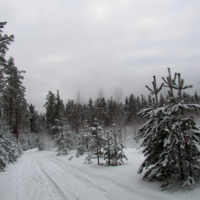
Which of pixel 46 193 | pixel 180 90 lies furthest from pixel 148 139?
pixel 46 193

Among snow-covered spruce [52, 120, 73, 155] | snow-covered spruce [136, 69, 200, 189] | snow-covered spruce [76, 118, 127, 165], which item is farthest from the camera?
snow-covered spruce [52, 120, 73, 155]

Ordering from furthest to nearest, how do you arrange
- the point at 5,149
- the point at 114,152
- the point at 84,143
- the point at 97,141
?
the point at 84,143 → the point at 5,149 → the point at 97,141 → the point at 114,152

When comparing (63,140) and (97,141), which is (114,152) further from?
(63,140)

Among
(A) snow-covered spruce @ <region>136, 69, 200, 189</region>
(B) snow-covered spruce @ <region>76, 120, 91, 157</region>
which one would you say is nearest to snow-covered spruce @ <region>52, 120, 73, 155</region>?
(B) snow-covered spruce @ <region>76, 120, 91, 157</region>

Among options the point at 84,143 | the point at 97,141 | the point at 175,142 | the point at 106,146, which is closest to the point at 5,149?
the point at 84,143

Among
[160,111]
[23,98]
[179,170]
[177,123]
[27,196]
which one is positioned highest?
[23,98]

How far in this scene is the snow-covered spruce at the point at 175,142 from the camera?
480 centimetres

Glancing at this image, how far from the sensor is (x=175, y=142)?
496 centimetres

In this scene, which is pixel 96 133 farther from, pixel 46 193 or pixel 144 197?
pixel 144 197

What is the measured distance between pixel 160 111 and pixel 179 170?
2.05 m

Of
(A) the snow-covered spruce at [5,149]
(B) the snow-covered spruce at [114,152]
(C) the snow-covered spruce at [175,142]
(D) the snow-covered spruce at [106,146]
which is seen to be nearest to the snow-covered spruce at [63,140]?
(A) the snow-covered spruce at [5,149]

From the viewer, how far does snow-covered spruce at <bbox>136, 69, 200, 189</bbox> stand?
189 inches

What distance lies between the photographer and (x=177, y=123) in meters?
5.07

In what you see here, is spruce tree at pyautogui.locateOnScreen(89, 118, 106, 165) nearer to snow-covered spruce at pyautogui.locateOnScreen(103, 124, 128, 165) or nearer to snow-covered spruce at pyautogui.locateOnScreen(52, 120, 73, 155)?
snow-covered spruce at pyautogui.locateOnScreen(103, 124, 128, 165)
